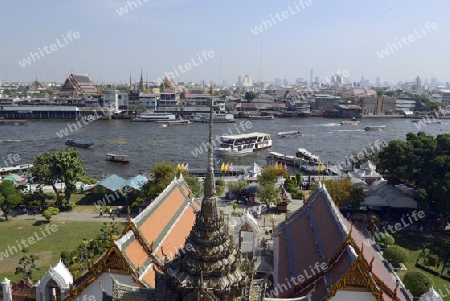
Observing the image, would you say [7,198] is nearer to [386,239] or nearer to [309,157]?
[386,239]

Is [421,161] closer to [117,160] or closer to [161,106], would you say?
[117,160]

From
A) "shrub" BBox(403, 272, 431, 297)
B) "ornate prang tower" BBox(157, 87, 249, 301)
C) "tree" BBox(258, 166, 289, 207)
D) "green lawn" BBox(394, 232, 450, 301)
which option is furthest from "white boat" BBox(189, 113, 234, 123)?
"ornate prang tower" BBox(157, 87, 249, 301)

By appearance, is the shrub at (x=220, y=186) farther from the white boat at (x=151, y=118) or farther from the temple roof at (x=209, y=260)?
the white boat at (x=151, y=118)

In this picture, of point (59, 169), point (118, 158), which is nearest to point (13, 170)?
point (118, 158)

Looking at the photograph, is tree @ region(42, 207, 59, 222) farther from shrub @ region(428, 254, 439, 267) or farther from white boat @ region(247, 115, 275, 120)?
white boat @ region(247, 115, 275, 120)

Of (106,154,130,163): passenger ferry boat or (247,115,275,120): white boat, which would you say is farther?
(247,115,275,120): white boat

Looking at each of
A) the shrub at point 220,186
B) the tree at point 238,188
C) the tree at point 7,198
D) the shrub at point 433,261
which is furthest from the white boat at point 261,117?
the shrub at point 433,261

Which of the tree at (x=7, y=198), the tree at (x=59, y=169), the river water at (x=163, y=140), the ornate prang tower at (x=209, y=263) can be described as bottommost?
the river water at (x=163, y=140)
